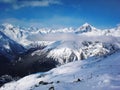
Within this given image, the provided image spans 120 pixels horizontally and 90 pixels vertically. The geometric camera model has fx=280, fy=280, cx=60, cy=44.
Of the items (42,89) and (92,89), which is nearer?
(92,89)

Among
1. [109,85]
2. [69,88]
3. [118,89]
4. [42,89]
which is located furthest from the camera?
[42,89]

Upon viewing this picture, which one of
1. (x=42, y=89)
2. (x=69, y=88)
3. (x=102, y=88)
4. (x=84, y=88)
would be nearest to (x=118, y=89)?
(x=102, y=88)

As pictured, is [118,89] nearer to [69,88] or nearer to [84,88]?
[84,88]

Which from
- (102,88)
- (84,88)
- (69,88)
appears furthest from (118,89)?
(69,88)

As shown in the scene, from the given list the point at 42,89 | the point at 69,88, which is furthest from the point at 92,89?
the point at 42,89

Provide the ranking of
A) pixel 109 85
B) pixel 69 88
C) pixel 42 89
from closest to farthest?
pixel 109 85
pixel 69 88
pixel 42 89

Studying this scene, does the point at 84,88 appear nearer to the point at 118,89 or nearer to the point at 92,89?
the point at 92,89

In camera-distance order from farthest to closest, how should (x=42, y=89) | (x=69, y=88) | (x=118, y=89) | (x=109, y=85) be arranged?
(x=42, y=89)
(x=69, y=88)
(x=109, y=85)
(x=118, y=89)

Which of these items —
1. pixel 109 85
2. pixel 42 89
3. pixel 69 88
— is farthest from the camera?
pixel 42 89
